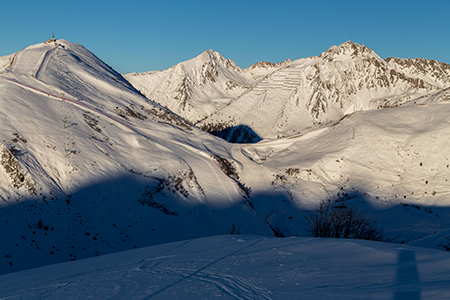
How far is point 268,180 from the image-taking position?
37.5 m

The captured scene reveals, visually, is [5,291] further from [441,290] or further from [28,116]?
[28,116]

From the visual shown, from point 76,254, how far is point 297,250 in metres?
14.0

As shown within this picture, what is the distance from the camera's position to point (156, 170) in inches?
1144

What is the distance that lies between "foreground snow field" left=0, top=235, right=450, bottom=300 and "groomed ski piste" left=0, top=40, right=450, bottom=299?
1.8 inches

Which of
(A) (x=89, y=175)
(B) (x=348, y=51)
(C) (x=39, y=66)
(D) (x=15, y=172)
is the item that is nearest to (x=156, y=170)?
(A) (x=89, y=175)

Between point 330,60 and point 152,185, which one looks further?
point 330,60

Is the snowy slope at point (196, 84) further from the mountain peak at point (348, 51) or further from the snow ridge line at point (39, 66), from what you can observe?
the snow ridge line at point (39, 66)

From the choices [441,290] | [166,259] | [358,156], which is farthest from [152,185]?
[358,156]

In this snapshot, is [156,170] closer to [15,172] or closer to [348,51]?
[15,172]

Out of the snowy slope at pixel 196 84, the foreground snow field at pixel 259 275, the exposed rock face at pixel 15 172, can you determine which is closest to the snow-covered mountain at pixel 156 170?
the exposed rock face at pixel 15 172

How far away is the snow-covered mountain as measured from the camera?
65.5 feet

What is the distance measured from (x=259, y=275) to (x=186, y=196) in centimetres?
2153

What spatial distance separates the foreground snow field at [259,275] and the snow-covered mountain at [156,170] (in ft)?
25.0

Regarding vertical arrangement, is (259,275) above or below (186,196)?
below
